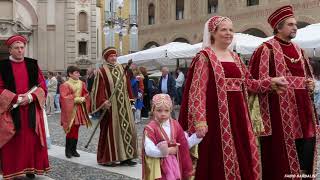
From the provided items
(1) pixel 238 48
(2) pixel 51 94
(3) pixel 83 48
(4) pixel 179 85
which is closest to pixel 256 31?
(4) pixel 179 85

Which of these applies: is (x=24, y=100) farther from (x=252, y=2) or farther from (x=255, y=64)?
(x=252, y=2)

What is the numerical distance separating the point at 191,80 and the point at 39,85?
9.64 ft

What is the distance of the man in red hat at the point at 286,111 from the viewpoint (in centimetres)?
533

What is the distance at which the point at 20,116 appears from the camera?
22.9ft

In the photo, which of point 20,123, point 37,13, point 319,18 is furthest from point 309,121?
point 37,13

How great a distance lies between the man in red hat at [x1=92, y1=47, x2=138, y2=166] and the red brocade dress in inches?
133

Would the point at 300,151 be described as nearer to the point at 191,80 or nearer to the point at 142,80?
the point at 191,80

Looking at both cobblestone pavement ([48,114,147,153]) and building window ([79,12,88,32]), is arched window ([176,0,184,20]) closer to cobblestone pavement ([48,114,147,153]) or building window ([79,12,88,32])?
building window ([79,12,88,32])

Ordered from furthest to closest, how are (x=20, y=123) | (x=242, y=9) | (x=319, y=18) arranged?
(x=242, y=9) → (x=319, y=18) → (x=20, y=123)

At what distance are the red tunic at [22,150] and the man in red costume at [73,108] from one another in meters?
2.10

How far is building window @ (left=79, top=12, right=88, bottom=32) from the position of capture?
39.5m

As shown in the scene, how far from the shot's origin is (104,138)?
8.32m

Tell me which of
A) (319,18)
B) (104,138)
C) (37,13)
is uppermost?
(37,13)

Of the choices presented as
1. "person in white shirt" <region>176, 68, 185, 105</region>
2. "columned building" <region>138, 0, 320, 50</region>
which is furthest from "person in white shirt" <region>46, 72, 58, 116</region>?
"columned building" <region>138, 0, 320, 50</region>
